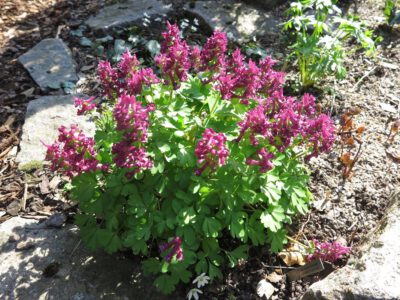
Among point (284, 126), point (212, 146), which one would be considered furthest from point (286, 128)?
point (212, 146)

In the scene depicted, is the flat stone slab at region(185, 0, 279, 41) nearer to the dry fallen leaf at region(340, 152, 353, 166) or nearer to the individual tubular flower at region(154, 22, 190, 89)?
the dry fallen leaf at region(340, 152, 353, 166)

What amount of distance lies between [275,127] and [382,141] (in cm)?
198

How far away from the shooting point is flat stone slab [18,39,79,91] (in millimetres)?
4441

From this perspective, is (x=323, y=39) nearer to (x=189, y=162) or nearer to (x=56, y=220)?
(x=189, y=162)

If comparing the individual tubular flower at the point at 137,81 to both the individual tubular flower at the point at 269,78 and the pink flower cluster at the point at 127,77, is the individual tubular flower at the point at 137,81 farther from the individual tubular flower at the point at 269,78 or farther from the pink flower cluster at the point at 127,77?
the individual tubular flower at the point at 269,78

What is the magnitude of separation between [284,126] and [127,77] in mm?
1010

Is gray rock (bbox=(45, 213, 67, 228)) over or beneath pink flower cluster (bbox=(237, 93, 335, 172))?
beneath

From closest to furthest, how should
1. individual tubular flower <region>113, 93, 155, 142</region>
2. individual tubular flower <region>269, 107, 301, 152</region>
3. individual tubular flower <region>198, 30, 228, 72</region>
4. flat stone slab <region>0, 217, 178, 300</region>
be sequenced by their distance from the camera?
individual tubular flower <region>113, 93, 155, 142</region> < individual tubular flower <region>269, 107, 301, 152</region> < individual tubular flower <region>198, 30, 228, 72</region> < flat stone slab <region>0, 217, 178, 300</region>

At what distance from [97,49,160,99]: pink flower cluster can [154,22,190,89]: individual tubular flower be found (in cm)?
11

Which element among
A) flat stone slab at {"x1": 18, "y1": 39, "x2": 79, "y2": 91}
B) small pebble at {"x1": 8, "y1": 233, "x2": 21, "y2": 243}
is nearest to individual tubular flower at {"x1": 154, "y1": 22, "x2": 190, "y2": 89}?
small pebble at {"x1": 8, "y1": 233, "x2": 21, "y2": 243}

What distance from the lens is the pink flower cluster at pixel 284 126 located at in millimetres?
2193

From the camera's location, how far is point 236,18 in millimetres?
5398

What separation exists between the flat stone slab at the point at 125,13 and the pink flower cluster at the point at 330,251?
373 cm

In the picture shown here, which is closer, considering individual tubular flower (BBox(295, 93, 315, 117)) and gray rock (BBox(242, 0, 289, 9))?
individual tubular flower (BBox(295, 93, 315, 117))
